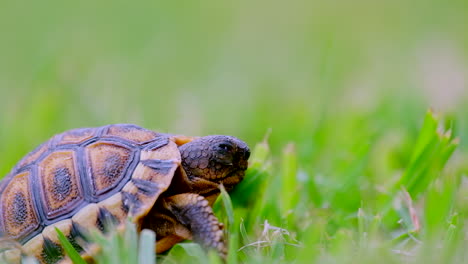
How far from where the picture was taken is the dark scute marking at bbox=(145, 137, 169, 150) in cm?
259

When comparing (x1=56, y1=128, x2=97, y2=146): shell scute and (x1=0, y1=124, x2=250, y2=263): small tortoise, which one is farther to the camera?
(x1=56, y1=128, x2=97, y2=146): shell scute

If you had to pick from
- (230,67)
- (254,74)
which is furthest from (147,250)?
(230,67)

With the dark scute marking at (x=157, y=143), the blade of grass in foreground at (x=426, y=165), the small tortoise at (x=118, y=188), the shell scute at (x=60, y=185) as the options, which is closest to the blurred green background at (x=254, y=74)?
the blade of grass in foreground at (x=426, y=165)

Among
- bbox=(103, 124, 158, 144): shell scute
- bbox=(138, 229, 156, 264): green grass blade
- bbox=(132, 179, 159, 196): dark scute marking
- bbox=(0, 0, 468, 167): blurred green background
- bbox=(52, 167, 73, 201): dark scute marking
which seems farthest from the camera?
bbox=(0, 0, 468, 167): blurred green background

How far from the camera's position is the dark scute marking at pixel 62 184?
8.32 ft

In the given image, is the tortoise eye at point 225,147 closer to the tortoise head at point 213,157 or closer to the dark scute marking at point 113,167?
the tortoise head at point 213,157

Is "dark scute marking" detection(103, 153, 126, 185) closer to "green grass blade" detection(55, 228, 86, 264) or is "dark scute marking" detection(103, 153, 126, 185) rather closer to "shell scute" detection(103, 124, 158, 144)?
"shell scute" detection(103, 124, 158, 144)

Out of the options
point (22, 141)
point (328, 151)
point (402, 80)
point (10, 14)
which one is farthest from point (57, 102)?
point (10, 14)

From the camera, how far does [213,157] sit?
102 inches

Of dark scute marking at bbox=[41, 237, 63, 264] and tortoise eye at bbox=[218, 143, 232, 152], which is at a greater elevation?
tortoise eye at bbox=[218, 143, 232, 152]

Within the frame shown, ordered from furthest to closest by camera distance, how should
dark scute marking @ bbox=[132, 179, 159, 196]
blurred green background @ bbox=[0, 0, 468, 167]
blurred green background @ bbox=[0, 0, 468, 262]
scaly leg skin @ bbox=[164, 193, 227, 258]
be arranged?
blurred green background @ bbox=[0, 0, 468, 167], blurred green background @ bbox=[0, 0, 468, 262], dark scute marking @ bbox=[132, 179, 159, 196], scaly leg skin @ bbox=[164, 193, 227, 258]

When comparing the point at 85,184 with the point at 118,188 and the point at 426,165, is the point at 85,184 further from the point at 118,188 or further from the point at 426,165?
the point at 426,165

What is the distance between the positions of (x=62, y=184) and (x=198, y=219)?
0.61m

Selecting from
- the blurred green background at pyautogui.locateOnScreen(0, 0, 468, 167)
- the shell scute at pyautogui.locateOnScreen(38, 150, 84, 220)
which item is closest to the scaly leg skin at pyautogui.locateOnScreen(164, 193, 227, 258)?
the shell scute at pyautogui.locateOnScreen(38, 150, 84, 220)
